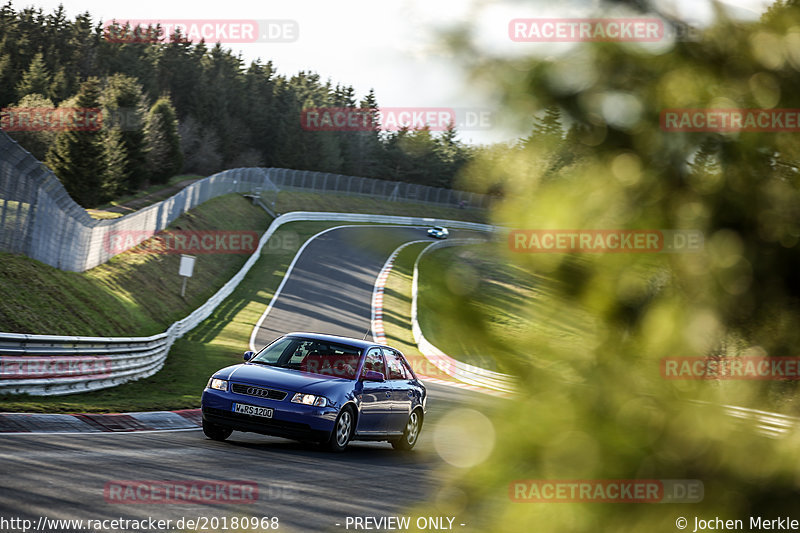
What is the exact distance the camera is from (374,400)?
1449cm

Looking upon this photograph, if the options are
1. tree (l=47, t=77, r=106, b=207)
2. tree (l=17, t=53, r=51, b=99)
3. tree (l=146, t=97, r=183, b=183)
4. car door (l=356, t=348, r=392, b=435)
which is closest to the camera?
car door (l=356, t=348, r=392, b=435)

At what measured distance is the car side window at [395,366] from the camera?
1547 centimetres

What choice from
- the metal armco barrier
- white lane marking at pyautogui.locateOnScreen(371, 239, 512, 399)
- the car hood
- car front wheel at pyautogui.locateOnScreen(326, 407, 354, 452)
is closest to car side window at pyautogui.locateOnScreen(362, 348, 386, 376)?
the car hood

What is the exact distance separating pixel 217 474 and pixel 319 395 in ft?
10.9

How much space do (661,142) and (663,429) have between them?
503 millimetres

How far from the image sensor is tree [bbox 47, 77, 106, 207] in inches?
2495

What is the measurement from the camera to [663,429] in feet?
5.19

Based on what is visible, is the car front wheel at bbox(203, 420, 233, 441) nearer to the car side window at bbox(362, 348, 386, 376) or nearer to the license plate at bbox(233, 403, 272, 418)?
the license plate at bbox(233, 403, 272, 418)

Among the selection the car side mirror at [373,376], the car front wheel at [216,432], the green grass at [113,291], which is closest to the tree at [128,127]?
the green grass at [113,291]

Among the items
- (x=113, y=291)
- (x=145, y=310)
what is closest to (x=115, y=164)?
(x=145, y=310)

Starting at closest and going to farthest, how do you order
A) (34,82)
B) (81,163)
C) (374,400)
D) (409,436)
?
1. (374,400)
2. (409,436)
3. (81,163)
4. (34,82)

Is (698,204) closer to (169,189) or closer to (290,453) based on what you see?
(290,453)

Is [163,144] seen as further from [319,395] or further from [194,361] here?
[319,395]

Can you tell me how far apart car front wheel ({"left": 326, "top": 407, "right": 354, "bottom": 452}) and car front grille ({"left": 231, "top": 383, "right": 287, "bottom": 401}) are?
927mm
